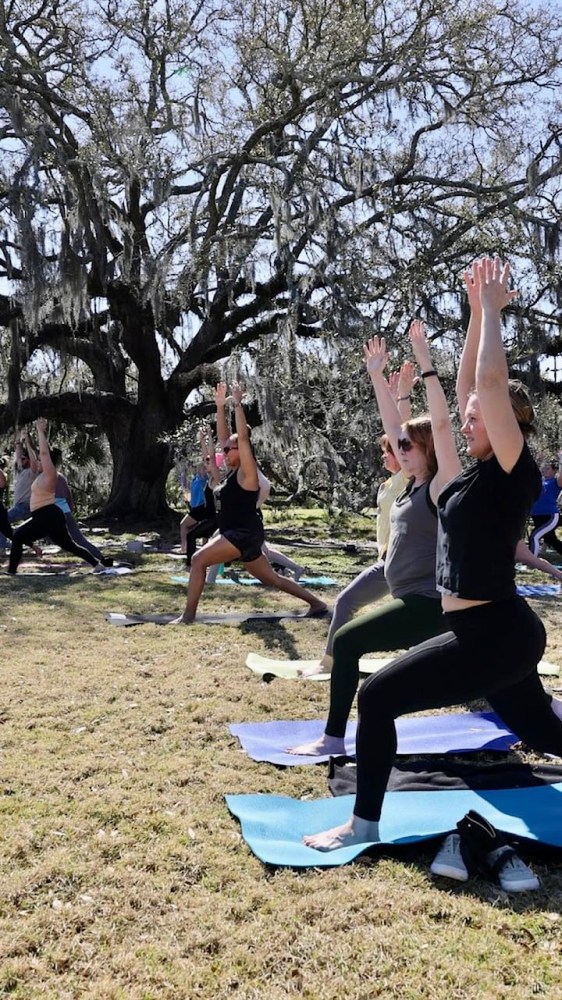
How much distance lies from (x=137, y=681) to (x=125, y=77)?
591 inches

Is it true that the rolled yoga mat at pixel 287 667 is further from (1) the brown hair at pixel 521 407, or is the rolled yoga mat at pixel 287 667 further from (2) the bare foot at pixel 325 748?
(1) the brown hair at pixel 521 407

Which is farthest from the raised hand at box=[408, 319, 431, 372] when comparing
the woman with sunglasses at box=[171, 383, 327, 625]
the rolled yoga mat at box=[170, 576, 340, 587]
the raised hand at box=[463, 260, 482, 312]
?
the rolled yoga mat at box=[170, 576, 340, 587]

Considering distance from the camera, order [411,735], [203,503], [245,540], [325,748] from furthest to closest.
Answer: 1. [203,503]
2. [245,540]
3. [411,735]
4. [325,748]

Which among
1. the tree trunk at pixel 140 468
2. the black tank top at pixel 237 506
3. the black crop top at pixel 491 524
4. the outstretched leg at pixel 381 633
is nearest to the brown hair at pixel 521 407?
the black crop top at pixel 491 524

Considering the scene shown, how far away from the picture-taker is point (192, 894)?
8.80ft

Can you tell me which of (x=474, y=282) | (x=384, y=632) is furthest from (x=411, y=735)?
(x=474, y=282)

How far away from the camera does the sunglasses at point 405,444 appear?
3.78 m

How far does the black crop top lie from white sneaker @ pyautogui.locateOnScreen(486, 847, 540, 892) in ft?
2.86

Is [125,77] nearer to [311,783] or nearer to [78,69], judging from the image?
[78,69]

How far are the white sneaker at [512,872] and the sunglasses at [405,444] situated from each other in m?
1.75

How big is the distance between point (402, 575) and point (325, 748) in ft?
3.02

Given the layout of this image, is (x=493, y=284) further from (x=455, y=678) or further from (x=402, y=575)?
(x=402, y=575)

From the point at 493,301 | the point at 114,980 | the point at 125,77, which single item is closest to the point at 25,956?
the point at 114,980

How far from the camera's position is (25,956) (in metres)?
2.34
